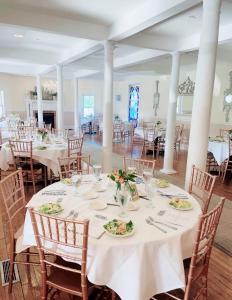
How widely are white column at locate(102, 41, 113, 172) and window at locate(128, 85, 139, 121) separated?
22.5 feet

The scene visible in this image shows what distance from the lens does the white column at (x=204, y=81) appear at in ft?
10.1

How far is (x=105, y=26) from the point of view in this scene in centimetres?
484

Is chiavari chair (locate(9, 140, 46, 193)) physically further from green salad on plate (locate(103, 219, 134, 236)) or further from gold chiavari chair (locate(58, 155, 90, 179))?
green salad on plate (locate(103, 219, 134, 236))

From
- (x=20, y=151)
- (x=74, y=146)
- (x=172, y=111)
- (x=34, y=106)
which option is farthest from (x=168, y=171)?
(x=34, y=106)

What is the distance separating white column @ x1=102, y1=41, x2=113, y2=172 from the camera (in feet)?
16.8

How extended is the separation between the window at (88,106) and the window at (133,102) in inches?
99.2

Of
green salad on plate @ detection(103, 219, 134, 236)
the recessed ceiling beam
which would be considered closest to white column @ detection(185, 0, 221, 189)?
the recessed ceiling beam

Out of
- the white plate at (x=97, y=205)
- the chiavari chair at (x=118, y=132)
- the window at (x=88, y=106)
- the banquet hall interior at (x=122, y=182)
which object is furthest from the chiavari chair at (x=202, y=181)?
the window at (x=88, y=106)

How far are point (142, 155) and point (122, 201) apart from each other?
611cm

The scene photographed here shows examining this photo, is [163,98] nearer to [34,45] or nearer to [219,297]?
[34,45]

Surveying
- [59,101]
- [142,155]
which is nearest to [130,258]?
[142,155]

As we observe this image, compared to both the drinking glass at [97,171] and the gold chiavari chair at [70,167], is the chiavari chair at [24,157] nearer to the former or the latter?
the gold chiavari chair at [70,167]

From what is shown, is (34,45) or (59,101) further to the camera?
(59,101)

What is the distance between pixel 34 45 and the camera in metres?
6.60
